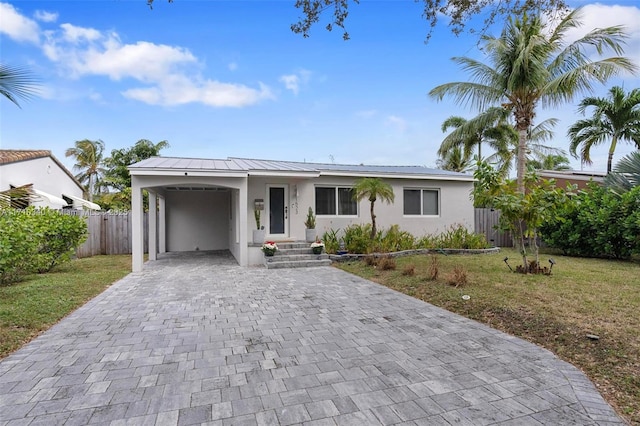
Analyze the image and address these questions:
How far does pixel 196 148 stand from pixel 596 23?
21218 mm

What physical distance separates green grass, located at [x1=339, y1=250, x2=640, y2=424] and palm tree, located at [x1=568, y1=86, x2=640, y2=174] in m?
9.77

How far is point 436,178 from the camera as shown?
13.3m

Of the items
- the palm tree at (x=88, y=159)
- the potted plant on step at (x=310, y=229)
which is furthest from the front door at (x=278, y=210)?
the palm tree at (x=88, y=159)

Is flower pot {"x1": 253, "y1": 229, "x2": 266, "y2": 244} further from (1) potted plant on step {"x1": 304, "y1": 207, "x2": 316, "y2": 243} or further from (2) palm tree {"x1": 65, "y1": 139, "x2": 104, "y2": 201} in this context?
(2) palm tree {"x1": 65, "y1": 139, "x2": 104, "y2": 201}

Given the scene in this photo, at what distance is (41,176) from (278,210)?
14511mm

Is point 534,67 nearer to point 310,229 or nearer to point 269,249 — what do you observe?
point 310,229

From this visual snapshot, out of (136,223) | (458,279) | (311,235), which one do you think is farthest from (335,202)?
(136,223)

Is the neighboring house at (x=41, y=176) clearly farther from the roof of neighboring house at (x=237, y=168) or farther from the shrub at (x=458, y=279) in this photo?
the shrub at (x=458, y=279)

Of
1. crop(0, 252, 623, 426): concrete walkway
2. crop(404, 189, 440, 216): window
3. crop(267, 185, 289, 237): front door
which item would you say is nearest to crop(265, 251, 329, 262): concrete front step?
crop(267, 185, 289, 237): front door

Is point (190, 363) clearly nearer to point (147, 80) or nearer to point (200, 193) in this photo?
point (200, 193)

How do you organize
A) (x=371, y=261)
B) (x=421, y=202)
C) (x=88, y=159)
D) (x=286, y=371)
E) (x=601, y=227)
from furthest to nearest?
(x=88, y=159) → (x=421, y=202) → (x=601, y=227) → (x=371, y=261) → (x=286, y=371)

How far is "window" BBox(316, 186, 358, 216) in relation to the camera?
12.3 metres

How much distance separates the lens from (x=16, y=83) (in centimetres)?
366

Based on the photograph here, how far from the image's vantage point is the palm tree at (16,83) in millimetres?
3574
